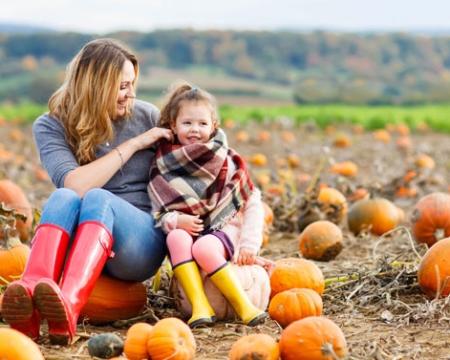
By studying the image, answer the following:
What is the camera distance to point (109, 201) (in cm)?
402

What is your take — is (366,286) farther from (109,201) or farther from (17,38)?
(17,38)

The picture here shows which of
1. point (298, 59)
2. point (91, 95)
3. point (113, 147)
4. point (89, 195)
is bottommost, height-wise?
point (89, 195)

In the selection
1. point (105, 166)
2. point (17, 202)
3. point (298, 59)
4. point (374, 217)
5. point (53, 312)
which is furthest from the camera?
point (298, 59)

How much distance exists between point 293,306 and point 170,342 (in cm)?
79

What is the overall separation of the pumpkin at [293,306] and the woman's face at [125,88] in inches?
45.5

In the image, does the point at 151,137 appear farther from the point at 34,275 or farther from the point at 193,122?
the point at 34,275

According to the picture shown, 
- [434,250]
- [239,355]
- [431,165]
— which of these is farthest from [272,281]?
[431,165]

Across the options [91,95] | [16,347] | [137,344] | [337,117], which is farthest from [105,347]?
[337,117]

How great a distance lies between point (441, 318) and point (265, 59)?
2451 cm

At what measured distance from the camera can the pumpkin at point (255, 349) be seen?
3.25 meters

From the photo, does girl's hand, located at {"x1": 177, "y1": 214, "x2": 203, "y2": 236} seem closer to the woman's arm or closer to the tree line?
the woman's arm

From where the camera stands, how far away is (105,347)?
11.0ft

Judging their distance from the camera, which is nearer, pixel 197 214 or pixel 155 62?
pixel 197 214

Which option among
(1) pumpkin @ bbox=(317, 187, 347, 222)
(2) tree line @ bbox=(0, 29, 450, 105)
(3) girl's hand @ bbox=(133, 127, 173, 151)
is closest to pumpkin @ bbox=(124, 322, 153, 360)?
(3) girl's hand @ bbox=(133, 127, 173, 151)
